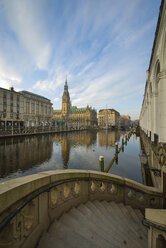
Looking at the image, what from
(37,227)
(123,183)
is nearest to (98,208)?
(123,183)

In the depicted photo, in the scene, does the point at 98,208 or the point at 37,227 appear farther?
the point at 98,208

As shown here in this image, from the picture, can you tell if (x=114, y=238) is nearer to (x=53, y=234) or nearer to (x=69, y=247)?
(x=69, y=247)

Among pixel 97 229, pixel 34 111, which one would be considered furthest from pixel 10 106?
pixel 97 229

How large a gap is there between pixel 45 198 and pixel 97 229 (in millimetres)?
1898

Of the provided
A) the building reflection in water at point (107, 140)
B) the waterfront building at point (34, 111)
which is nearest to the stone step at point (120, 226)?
the building reflection in water at point (107, 140)

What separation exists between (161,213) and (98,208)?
8.33 feet

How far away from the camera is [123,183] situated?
491 centimetres

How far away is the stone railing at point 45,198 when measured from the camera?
2062 millimetres

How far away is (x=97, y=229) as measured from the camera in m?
3.32

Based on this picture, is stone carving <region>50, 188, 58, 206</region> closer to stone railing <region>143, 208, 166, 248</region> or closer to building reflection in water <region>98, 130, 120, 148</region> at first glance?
stone railing <region>143, 208, 166, 248</region>

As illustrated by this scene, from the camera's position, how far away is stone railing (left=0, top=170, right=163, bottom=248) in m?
2.06

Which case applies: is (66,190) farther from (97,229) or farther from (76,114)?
(76,114)

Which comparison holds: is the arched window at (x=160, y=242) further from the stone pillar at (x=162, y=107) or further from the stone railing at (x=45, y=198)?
the stone pillar at (x=162, y=107)

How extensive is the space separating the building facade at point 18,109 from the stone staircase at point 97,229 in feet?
168
